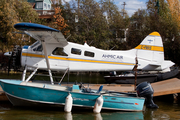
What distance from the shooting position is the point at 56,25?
33.1m

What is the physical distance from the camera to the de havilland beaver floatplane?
7781 millimetres

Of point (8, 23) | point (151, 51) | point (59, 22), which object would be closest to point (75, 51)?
point (151, 51)

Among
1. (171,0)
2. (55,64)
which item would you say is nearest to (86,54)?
(55,64)

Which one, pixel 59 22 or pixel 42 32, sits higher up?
pixel 59 22

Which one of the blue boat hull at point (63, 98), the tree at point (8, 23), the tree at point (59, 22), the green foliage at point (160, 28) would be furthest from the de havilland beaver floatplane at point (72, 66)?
the tree at point (59, 22)

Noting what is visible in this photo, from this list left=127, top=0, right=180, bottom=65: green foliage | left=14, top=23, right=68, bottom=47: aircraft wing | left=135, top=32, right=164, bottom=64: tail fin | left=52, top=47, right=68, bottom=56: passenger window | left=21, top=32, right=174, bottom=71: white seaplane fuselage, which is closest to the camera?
left=14, top=23, right=68, bottom=47: aircraft wing

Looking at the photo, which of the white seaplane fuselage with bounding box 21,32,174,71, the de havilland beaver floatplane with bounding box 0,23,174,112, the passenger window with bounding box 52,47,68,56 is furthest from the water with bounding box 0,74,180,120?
the passenger window with bounding box 52,47,68,56

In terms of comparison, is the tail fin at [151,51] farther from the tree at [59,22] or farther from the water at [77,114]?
the tree at [59,22]

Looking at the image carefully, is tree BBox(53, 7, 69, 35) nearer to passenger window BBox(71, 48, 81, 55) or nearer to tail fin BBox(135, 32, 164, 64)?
tail fin BBox(135, 32, 164, 64)

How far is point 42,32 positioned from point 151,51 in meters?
6.60

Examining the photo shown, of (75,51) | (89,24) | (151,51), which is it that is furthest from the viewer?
(89,24)

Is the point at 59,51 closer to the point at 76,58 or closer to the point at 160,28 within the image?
the point at 76,58

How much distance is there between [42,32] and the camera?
9156mm

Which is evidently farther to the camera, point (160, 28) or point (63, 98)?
point (160, 28)
